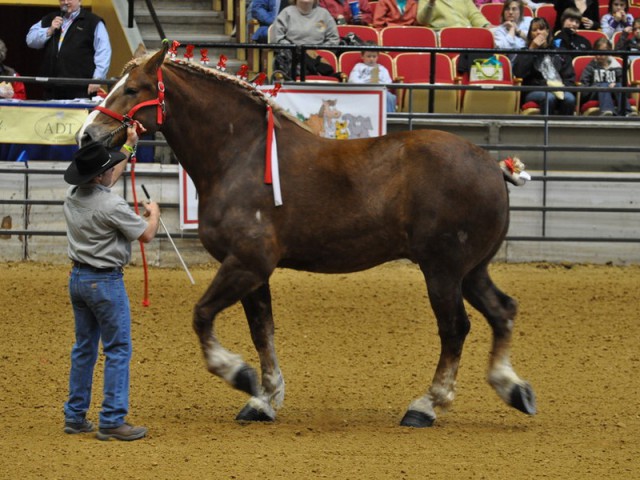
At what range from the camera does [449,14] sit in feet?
49.3

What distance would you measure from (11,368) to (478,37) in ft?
27.8

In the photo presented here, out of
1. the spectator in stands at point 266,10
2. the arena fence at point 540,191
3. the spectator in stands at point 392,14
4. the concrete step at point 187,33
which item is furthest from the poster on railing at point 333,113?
the concrete step at point 187,33

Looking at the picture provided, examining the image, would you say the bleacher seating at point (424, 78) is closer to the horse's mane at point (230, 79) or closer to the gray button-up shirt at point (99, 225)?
the horse's mane at point (230, 79)

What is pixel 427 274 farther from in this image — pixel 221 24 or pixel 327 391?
pixel 221 24

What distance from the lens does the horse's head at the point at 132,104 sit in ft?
21.9

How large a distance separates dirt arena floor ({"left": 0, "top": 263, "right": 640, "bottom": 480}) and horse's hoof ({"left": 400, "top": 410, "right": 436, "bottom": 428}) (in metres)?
0.07

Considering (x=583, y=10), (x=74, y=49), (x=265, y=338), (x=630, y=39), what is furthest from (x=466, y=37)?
(x=265, y=338)

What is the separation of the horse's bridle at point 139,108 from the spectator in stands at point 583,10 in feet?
33.0

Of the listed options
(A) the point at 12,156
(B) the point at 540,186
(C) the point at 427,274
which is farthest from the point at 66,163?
(C) the point at 427,274

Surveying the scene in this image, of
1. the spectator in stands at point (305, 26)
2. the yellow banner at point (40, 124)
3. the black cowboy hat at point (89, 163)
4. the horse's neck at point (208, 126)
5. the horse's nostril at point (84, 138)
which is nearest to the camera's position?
the black cowboy hat at point (89, 163)

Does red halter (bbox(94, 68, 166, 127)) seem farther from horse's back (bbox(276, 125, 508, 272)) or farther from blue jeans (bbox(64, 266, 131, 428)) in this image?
blue jeans (bbox(64, 266, 131, 428))

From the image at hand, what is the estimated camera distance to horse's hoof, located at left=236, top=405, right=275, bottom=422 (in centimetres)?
696

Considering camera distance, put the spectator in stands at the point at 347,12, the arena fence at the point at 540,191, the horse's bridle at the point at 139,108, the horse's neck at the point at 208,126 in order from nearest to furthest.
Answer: the horse's bridle at the point at 139,108 < the horse's neck at the point at 208,126 < the arena fence at the point at 540,191 < the spectator in stands at the point at 347,12

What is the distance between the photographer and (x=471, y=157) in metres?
6.96
